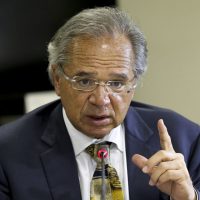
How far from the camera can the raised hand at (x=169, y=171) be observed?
1.35 metres

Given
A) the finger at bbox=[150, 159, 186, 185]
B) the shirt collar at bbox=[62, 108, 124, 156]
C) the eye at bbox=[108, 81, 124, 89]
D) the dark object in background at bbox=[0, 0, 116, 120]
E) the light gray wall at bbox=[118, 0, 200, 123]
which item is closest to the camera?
the finger at bbox=[150, 159, 186, 185]

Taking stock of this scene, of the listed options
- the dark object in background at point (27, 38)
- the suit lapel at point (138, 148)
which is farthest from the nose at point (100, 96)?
the dark object in background at point (27, 38)

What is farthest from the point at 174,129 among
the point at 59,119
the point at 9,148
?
the point at 9,148

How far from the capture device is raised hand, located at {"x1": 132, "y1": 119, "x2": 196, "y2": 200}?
1.35 m

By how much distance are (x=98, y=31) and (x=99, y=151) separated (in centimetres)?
37

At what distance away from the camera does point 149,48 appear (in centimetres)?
280

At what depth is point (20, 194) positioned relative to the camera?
1.47 meters

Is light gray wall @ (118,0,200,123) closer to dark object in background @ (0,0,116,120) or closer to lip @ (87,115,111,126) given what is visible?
dark object in background @ (0,0,116,120)

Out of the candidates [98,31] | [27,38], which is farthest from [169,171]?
[27,38]

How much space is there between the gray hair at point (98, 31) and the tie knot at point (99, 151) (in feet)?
0.81

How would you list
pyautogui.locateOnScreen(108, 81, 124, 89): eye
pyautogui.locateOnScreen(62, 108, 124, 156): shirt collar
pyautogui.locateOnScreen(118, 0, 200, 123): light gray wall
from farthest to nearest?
pyautogui.locateOnScreen(118, 0, 200, 123): light gray wall
pyautogui.locateOnScreen(62, 108, 124, 156): shirt collar
pyautogui.locateOnScreen(108, 81, 124, 89): eye

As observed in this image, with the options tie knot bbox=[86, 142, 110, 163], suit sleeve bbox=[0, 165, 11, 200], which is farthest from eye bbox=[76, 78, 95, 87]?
suit sleeve bbox=[0, 165, 11, 200]

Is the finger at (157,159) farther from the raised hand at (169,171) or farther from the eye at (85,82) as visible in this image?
the eye at (85,82)

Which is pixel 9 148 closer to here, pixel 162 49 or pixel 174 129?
pixel 174 129
